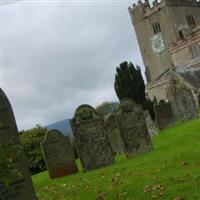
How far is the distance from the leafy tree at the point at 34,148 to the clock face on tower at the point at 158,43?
161 ft

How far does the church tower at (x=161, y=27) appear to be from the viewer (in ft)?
263

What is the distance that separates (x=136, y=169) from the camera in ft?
44.2

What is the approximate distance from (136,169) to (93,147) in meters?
3.78

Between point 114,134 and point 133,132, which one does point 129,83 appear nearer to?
point 114,134

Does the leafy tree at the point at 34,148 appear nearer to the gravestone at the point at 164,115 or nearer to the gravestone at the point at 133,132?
the gravestone at the point at 164,115

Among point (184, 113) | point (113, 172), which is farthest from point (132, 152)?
point (184, 113)

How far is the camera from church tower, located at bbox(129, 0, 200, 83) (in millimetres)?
80250

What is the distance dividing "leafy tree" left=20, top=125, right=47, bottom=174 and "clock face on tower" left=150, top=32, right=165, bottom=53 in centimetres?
4903

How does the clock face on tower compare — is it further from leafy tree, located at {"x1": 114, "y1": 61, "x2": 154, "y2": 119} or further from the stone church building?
leafy tree, located at {"x1": 114, "y1": 61, "x2": 154, "y2": 119}

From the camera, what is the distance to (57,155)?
1766cm

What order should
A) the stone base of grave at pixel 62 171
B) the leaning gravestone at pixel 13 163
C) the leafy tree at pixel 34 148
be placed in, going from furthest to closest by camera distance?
the leafy tree at pixel 34 148
the stone base of grave at pixel 62 171
the leaning gravestone at pixel 13 163

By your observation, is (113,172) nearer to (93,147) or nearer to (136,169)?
(136,169)

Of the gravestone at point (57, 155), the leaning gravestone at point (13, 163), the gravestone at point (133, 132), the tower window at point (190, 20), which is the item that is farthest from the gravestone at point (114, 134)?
the tower window at point (190, 20)

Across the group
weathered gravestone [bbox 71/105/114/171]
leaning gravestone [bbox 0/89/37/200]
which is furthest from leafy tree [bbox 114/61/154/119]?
leaning gravestone [bbox 0/89/37/200]
